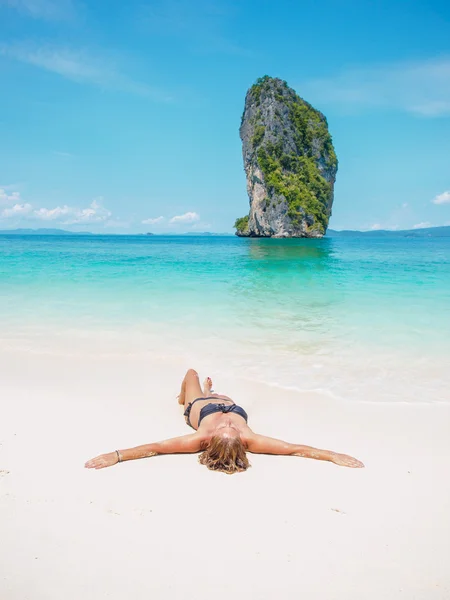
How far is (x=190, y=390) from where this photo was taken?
15.7ft

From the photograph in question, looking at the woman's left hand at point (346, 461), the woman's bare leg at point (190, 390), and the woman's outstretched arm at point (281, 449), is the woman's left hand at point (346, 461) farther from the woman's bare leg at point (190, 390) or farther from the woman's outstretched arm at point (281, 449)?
the woman's bare leg at point (190, 390)

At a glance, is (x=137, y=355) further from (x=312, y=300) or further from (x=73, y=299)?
(x=312, y=300)

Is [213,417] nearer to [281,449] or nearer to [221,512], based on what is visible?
[281,449]

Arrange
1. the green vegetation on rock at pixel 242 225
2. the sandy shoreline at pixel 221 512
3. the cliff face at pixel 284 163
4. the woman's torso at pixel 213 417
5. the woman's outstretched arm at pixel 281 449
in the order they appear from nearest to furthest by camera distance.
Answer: the sandy shoreline at pixel 221 512 → the woman's outstretched arm at pixel 281 449 → the woman's torso at pixel 213 417 → the cliff face at pixel 284 163 → the green vegetation on rock at pixel 242 225

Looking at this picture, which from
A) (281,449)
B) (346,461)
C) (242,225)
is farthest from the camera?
(242,225)

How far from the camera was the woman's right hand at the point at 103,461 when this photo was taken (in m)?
3.50

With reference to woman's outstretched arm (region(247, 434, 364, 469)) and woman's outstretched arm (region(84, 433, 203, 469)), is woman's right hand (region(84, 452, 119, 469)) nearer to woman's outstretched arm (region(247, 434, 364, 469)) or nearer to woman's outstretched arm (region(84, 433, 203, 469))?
woman's outstretched arm (region(84, 433, 203, 469))

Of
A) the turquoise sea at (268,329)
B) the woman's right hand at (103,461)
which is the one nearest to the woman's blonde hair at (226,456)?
the woman's right hand at (103,461)

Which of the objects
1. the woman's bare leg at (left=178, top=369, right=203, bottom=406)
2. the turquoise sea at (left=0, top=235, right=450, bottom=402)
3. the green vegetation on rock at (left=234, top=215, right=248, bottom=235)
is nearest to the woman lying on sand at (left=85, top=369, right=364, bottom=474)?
the woman's bare leg at (left=178, top=369, right=203, bottom=406)

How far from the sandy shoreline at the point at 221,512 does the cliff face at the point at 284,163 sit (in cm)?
7962

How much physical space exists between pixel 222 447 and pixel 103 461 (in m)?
0.99

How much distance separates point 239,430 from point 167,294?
9.63 metres

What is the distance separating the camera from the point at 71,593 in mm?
2260

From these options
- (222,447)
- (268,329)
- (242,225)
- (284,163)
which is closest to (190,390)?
(222,447)
